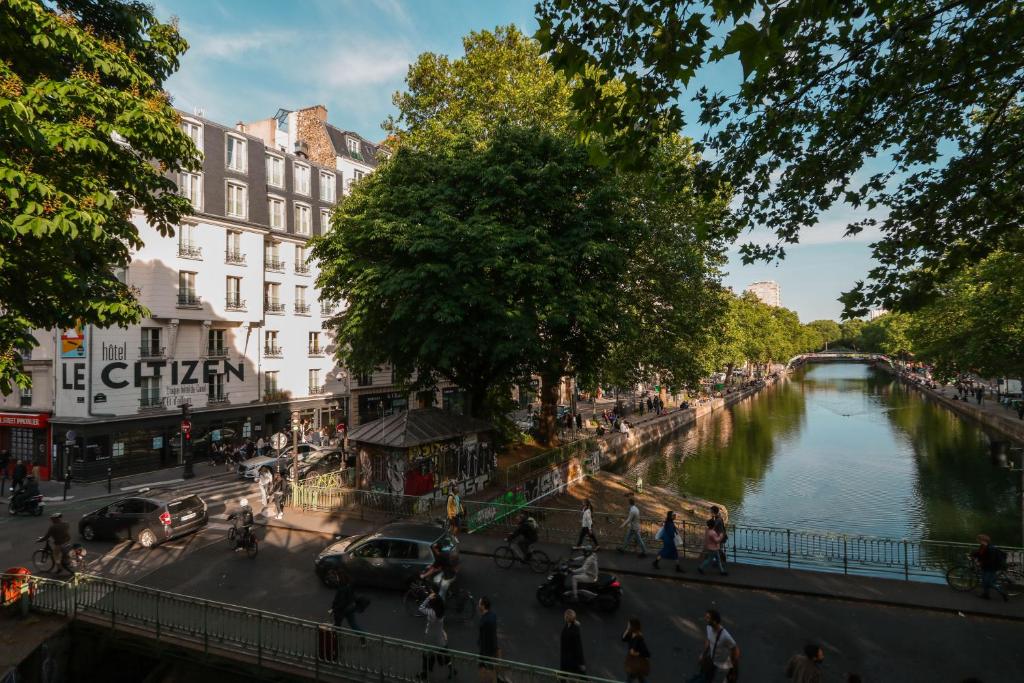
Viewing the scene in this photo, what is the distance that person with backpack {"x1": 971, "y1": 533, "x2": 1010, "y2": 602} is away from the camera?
12.4 meters

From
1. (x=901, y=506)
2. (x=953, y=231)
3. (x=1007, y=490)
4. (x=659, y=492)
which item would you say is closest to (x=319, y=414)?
(x=659, y=492)

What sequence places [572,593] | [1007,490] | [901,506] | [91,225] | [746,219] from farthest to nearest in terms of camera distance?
1. [1007,490]
2. [901,506]
3. [572,593]
4. [746,219]
5. [91,225]

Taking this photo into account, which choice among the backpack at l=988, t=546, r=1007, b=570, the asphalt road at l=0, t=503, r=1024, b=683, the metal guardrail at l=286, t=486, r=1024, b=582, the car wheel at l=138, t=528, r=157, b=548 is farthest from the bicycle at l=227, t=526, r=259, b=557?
the backpack at l=988, t=546, r=1007, b=570

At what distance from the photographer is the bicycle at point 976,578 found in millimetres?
12656

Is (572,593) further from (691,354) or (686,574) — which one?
(691,354)

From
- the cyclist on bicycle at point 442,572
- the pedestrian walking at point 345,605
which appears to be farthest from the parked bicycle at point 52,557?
the cyclist on bicycle at point 442,572

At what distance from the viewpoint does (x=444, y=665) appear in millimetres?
10148

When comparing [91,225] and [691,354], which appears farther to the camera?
[691,354]

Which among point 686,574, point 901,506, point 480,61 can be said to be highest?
point 480,61

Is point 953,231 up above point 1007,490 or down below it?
above

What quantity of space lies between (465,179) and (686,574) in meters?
16.3

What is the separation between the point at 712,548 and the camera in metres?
14.4

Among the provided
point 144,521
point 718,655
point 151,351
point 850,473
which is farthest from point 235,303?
point 850,473

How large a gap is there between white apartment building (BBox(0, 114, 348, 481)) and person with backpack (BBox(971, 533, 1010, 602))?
2839 centimetres
